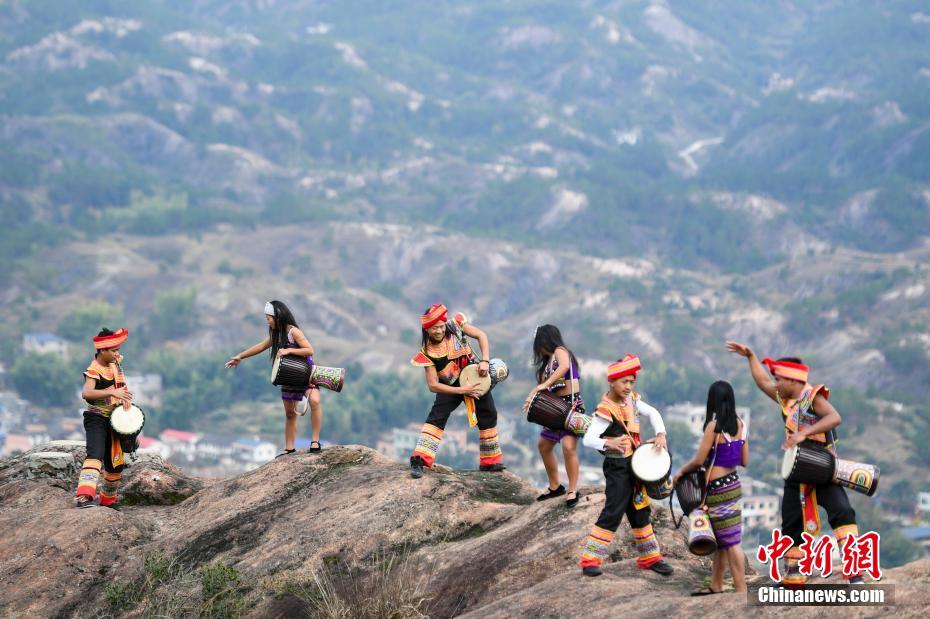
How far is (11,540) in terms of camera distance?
48.2 ft

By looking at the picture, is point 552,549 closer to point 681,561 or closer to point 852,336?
point 681,561

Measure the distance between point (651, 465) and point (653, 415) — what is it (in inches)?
23.2

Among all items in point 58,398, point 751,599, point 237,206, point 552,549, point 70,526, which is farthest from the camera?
point 237,206

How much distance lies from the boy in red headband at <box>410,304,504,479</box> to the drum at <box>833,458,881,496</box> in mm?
4766

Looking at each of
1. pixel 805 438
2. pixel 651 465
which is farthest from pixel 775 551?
pixel 651 465

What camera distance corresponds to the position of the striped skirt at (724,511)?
11.6 m

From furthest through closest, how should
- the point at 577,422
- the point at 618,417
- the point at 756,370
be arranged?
the point at 577,422 < the point at 618,417 < the point at 756,370

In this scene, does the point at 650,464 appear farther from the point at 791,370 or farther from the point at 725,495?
the point at 791,370

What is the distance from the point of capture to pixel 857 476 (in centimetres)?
1129

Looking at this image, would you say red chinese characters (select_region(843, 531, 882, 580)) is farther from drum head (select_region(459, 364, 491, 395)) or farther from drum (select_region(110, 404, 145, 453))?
drum (select_region(110, 404, 145, 453))

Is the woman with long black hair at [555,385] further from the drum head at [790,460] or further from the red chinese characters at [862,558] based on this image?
the red chinese characters at [862,558]

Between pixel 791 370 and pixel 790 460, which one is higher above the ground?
pixel 791 370

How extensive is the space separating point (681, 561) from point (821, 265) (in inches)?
6022

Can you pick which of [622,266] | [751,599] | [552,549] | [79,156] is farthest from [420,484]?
[79,156]
